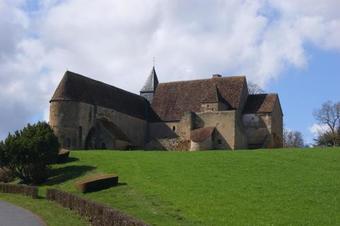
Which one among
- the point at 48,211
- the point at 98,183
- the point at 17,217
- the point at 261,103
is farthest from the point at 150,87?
the point at 17,217

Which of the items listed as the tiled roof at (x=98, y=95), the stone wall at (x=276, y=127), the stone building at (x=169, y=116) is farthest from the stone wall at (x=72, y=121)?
the stone wall at (x=276, y=127)

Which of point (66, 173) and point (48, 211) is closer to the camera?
point (48, 211)

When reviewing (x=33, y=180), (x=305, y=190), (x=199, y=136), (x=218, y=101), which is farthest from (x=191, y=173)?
(x=218, y=101)

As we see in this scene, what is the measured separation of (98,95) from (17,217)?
46.0 meters

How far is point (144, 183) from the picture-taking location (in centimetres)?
3266

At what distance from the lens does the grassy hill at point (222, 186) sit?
21.2m

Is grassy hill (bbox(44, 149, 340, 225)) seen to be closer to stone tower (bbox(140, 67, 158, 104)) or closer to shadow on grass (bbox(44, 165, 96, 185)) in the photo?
shadow on grass (bbox(44, 165, 96, 185))

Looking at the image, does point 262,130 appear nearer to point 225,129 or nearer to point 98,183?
point 225,129

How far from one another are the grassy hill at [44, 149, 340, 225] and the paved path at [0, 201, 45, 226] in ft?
11.7

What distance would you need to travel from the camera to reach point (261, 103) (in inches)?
2849

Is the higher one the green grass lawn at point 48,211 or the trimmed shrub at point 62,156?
the trimmed shrub at point 62,156

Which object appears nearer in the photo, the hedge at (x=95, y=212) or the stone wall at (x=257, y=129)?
the hedge at (x=95, y=212)

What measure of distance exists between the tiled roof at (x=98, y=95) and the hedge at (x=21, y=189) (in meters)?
27.9

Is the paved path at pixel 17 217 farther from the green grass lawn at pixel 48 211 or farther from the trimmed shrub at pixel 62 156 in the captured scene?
the trimmed shrub at pixel 62 156
